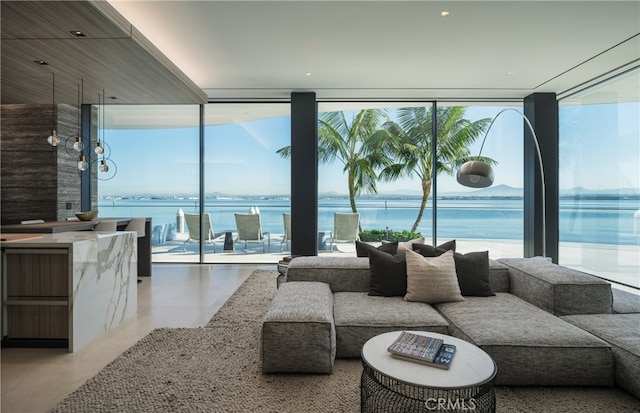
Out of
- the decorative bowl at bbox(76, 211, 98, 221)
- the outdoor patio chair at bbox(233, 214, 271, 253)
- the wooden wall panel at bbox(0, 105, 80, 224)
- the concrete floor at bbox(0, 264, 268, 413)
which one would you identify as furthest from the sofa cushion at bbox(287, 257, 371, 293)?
the wooden wall panel at bbox(0, 105, 80, 224)

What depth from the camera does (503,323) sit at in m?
2.39

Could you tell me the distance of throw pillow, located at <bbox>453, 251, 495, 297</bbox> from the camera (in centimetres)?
311

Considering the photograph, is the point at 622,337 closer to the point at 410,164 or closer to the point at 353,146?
the point at 410,164

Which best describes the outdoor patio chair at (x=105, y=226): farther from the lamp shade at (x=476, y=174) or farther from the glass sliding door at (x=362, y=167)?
the lamp shade at (x=476, y=174)

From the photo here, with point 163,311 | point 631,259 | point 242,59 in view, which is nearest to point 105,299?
point 163,311

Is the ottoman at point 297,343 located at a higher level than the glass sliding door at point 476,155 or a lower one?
lower

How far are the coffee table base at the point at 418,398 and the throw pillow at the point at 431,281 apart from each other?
42.4 inches

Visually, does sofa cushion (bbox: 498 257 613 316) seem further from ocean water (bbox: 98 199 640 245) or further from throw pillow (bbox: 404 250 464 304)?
ocean water (bbox: 98 199 640 245)

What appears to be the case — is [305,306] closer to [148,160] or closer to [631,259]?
[631,259]

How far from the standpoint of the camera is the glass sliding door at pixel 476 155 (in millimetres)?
6543

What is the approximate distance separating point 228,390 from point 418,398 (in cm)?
114

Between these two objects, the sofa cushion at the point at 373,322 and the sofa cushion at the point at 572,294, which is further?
the sofa cushion at the point at 572,294

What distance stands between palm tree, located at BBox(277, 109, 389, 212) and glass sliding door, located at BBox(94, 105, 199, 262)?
5.61ft

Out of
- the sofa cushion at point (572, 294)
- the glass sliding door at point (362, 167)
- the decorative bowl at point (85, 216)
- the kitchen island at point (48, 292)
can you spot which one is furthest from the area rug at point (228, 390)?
the glass sliding door at point (362, 167)
